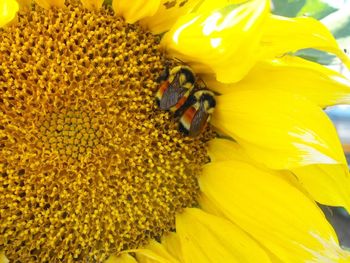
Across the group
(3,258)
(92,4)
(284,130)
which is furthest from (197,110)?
(3,258)

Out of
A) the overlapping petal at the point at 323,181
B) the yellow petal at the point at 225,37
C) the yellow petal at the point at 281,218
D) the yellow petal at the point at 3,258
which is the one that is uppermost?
the yellow petal at the point at 225,37

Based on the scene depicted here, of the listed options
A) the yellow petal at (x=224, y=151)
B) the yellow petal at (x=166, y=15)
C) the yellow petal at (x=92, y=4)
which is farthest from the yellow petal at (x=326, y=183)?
the yellow petal at (x=92, y=4)

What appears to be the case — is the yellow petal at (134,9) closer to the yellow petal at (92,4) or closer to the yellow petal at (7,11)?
the yellow petal at (92,4)

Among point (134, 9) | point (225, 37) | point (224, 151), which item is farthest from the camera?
point (224, 151)

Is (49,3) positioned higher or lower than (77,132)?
higher

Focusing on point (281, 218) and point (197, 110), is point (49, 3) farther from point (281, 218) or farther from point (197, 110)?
point (281, 218)

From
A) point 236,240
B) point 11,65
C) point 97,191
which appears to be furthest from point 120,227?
point 11,65
